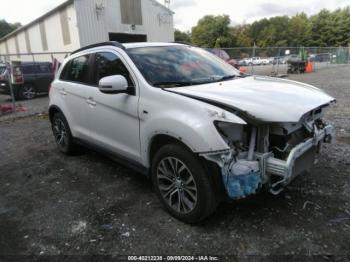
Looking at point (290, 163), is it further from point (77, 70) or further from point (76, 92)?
point (77, 70)

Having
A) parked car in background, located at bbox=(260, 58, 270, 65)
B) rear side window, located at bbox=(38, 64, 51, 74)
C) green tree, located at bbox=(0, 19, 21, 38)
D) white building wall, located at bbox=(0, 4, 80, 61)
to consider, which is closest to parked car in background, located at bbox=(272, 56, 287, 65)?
parked car in background, located at bbox=(260, 58, 270, 65)

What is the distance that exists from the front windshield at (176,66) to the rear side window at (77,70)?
1.05 m

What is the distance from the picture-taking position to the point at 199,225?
9.74 feet

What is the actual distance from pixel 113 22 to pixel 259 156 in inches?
818

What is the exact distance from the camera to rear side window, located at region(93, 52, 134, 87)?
11.5 ft

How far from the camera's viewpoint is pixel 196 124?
259 centimetres

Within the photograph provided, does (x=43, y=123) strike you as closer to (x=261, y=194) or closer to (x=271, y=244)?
(x=261, y=194)

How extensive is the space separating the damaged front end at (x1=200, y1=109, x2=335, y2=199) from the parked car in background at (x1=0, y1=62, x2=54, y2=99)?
13.2 metres

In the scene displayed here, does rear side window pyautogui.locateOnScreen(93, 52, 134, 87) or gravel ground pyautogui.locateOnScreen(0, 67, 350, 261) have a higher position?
rear side window pyautogui.locateOnScreen(93, 52, 134, 87)

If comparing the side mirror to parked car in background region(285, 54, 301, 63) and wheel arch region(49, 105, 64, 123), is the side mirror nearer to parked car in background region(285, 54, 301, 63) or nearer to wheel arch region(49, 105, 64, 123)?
wheel arch region(49, 105, 64, 123)

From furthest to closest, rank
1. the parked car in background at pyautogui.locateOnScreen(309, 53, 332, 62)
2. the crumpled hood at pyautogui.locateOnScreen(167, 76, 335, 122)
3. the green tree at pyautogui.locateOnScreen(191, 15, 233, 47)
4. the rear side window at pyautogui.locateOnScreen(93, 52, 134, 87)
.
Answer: the green tree at pyautogui.locateOnScreen(191, 15, 233, 47) → the parked car in background at pyautogui.locateOnScreen(309, 53, 332, 62) → the rear side window at pyautogui.locateOnScreen(93, 52, 134, 87) → the crumpled hood at pyautogui.locateOnScreen(167, 76, 335, 122)

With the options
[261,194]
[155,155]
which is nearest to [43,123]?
[155,155]

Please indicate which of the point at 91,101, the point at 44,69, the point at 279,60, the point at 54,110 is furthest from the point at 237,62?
the point at 91,101

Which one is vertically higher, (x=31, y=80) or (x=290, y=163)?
(x=31, y=80)
